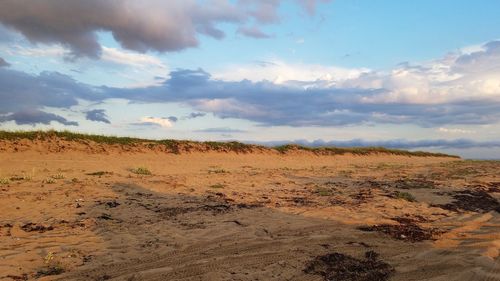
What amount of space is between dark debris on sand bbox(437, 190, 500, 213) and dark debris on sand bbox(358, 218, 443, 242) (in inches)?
132

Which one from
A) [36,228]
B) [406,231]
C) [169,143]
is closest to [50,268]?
[36,228]

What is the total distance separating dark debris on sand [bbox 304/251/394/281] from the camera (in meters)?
6.14

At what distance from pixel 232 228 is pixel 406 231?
3608 mm

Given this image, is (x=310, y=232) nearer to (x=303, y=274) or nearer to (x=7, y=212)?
(x=303, y=274)

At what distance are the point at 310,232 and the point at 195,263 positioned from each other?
9.32 feet

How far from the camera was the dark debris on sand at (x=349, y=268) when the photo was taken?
6.14m

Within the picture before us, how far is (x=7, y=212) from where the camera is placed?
10.3 metres

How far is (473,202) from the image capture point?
13.1m

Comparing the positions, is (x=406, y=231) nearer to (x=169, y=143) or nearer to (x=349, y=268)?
(x=349, y=268)

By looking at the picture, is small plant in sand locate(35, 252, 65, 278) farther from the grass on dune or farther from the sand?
the grass on dune

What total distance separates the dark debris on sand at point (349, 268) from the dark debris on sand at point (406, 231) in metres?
1.50

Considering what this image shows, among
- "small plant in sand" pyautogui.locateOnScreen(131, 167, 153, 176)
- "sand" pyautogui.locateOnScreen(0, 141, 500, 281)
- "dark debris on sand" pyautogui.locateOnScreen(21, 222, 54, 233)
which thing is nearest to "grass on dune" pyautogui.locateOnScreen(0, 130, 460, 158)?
"sand" pyautogui.locateOnScreen(0, 141, 500, 281)

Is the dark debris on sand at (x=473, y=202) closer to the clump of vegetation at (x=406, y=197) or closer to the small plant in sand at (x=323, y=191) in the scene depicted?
the clump of vegetation at (x=406, y=197)

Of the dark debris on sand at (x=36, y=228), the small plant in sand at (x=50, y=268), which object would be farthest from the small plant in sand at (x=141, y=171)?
Result: the small plant in sand at (x=50, y=268)
